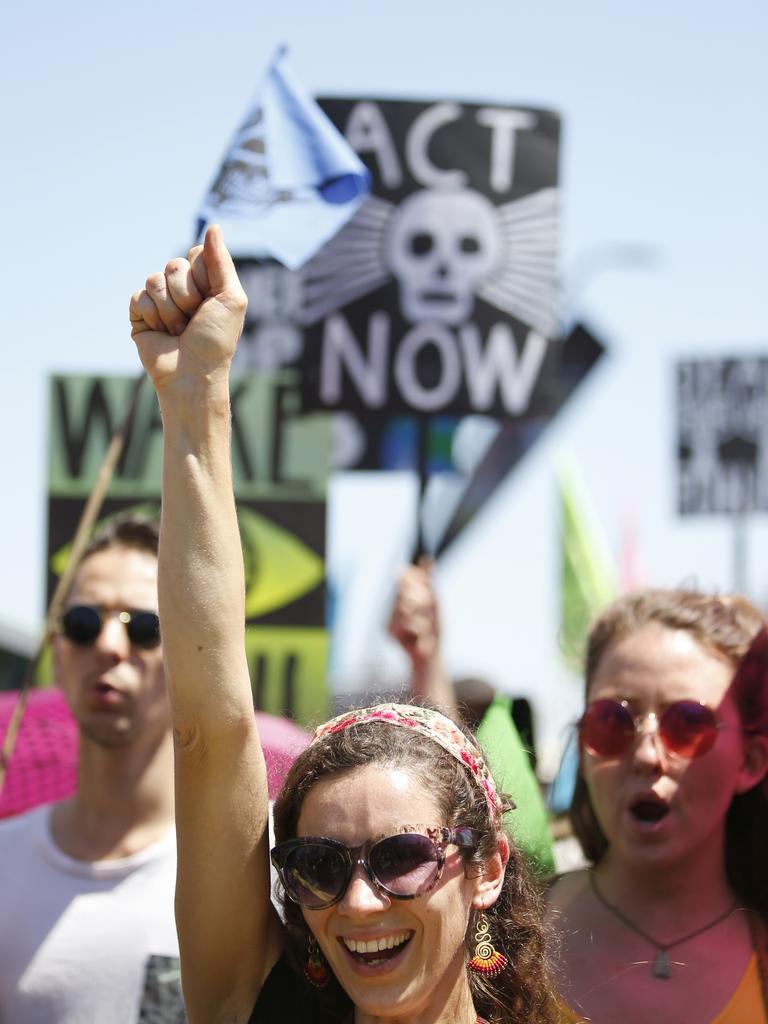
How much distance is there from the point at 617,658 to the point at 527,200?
3.10 meters

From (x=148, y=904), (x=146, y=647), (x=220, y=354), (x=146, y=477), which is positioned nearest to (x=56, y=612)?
(x=146, y=647)

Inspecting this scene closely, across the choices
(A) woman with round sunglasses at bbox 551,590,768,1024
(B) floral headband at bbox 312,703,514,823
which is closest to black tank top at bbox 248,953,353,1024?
(B) floral headband at bbox 312,703,514,823

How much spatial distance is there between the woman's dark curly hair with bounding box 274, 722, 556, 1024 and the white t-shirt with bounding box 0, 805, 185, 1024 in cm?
75

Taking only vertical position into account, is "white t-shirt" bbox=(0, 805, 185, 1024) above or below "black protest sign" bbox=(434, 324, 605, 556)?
below

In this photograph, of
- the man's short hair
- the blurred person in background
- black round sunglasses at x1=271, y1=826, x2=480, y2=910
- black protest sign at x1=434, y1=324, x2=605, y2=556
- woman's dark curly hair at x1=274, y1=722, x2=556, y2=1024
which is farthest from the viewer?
black protest sign at x1=434, y1=324, x2=605, y2=556

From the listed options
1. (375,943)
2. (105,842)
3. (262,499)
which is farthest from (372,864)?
(262,499)

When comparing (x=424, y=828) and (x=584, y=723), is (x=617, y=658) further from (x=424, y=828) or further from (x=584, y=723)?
(x=424, y=828)

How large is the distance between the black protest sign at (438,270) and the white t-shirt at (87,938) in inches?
108

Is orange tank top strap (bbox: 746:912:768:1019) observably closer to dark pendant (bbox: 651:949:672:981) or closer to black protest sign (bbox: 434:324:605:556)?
dark pendant (bbox: 651:949:672:981)

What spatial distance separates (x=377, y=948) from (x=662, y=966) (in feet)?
2.58

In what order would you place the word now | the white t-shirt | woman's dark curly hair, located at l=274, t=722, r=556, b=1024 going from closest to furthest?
woman's dark curly hair, located at l=274, t=722, r=556, b=1024 < the white t-shirt < the word now

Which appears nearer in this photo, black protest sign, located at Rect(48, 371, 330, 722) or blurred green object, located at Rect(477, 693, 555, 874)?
blurred green object, located at Rect(477, 693, 555, 874)

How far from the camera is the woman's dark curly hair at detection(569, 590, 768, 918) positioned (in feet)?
9.29

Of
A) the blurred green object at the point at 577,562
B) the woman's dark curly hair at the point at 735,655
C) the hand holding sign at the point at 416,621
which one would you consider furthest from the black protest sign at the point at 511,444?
the woman's dark curly hair at the point at 735,655
